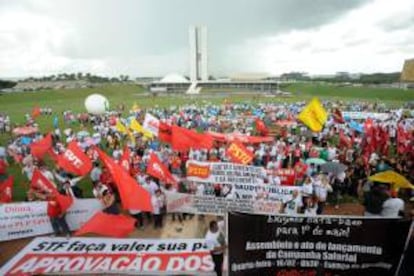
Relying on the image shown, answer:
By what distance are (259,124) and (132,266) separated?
17.8 meters

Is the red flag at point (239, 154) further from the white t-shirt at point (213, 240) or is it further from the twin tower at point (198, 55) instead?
the twin tower at point (198, 55)

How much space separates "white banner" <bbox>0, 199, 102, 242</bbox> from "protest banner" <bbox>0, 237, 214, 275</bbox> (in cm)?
185

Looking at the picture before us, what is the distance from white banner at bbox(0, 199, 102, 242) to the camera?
9.99 meters

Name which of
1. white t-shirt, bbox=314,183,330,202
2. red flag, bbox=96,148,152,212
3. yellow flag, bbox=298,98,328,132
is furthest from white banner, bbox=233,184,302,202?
yellow flag, bbox=298,98,328,132

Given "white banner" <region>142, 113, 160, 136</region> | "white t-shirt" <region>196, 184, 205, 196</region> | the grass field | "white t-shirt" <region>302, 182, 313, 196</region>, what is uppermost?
"white banner" <region>142, 113, 160, 136</region>

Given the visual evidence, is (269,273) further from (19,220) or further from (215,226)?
(19,220)

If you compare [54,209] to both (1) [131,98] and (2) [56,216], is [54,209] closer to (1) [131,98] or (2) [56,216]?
(2) [56,216]

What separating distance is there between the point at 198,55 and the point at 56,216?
147 m

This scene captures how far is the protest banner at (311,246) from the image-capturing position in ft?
15.6

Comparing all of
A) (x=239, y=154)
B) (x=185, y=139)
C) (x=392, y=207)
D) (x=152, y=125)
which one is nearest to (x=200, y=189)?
(x=239, y=154)

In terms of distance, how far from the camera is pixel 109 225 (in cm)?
830

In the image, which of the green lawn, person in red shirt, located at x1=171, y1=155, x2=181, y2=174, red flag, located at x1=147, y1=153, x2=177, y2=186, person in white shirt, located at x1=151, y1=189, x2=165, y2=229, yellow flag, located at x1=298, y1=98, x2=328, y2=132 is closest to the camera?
person in white shirt, located at x1=151, y1=189, x2=165, y2=229

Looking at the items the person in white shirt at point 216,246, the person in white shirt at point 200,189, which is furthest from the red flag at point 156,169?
the person in white shirt at point 216,246

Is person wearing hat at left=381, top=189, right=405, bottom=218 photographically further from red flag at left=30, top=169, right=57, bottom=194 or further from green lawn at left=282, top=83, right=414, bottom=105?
green lawn at left=282, top=83, right=414, bottom=105
